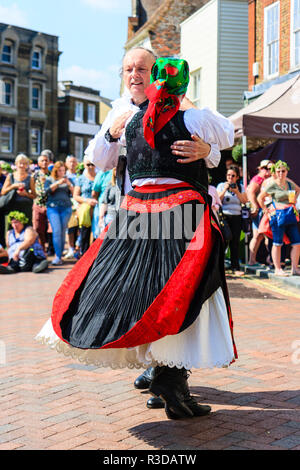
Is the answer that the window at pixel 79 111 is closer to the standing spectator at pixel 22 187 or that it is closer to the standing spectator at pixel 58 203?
the standing spectator at pixel 22 187

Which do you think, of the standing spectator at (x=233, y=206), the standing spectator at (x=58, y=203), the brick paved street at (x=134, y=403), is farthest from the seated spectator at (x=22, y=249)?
the brick paved street at (x=134, y=403)

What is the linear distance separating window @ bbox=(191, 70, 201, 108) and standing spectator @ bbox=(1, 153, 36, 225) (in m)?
13.9

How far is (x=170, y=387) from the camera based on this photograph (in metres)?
3.41

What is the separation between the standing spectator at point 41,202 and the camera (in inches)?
477

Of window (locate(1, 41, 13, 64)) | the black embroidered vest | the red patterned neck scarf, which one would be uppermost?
window (locate(1, 41, 13, 64))

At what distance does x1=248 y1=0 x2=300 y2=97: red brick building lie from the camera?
16.6 metres

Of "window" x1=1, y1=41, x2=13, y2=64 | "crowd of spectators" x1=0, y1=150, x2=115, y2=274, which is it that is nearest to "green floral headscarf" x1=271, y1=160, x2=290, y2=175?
"crowd of spectators" x1=0, y1=150, x2=115, y2=274

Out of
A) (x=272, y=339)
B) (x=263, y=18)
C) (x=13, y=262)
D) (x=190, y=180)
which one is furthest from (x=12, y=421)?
(x=263, y=18)

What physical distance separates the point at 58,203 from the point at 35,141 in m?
37.1

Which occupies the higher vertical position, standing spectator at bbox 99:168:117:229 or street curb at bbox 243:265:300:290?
standing spectator at bbox 99:168:117:229

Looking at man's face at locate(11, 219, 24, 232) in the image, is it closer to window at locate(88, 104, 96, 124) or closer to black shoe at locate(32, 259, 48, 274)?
black shoe at locate(32, 259, 48, 274)

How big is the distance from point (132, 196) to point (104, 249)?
1.09ft

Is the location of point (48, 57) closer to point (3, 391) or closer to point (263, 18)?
point (263, 18)

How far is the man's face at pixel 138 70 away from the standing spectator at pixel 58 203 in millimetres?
7854
